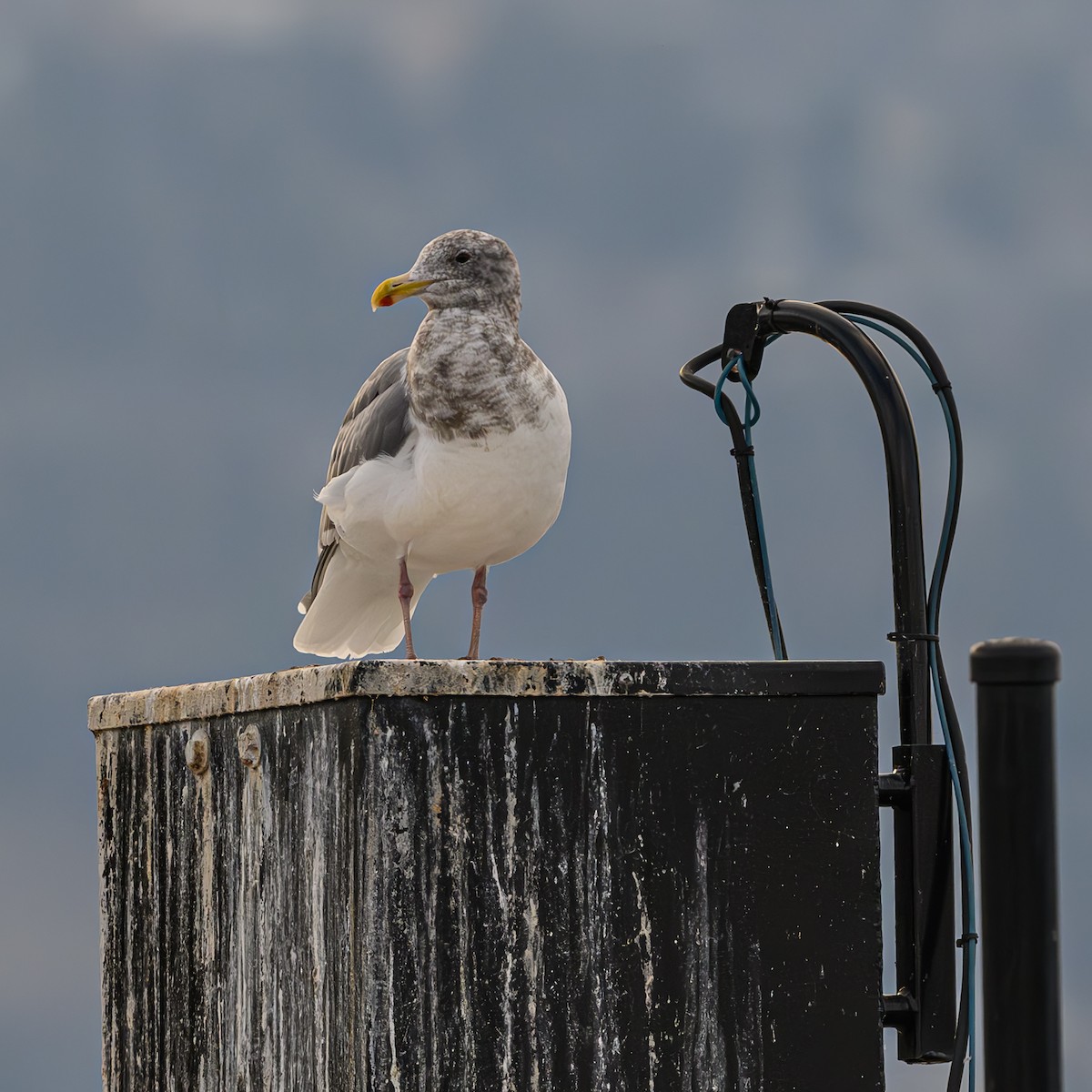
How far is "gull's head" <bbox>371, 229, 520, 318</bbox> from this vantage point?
473 centimetres

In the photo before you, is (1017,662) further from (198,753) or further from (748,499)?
(198,753)

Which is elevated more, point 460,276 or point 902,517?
point 460,276

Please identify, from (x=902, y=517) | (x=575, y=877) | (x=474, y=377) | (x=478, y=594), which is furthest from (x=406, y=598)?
(x=575, y=877)

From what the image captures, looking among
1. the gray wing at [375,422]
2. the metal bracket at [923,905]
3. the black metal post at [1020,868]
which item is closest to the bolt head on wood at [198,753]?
the gray wing at [375,422]

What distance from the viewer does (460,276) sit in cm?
473

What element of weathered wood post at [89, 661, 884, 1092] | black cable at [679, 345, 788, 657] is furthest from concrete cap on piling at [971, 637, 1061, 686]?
black cable at [679, 345, 788, 657]

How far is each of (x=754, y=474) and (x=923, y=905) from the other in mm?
1144

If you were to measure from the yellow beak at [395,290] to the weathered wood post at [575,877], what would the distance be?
1.33 meters

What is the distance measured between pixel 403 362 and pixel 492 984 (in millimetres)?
2221

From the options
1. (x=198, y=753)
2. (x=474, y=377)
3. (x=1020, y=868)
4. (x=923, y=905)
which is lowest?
(x=923, y=905)

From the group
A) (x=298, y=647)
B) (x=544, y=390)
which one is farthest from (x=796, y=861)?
(x=298, y=647)

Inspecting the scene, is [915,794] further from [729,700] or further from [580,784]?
[580,784]

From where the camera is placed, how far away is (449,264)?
4730 millimetres

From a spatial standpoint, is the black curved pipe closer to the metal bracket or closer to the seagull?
the metal bracket
